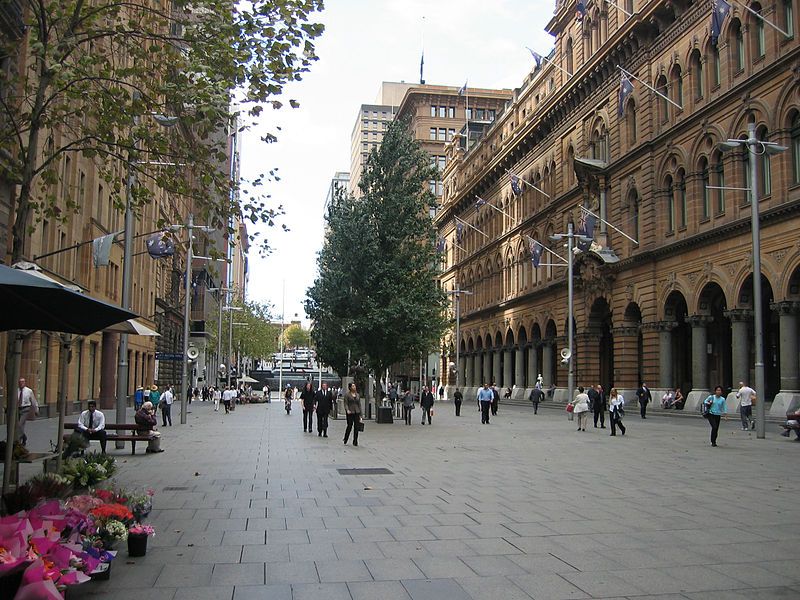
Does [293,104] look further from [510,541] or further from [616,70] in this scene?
[616,70]

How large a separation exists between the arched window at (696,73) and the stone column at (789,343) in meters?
12.5

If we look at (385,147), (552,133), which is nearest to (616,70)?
(552,133)

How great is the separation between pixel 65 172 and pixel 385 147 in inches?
553

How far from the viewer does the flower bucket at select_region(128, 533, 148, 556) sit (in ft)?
26.2

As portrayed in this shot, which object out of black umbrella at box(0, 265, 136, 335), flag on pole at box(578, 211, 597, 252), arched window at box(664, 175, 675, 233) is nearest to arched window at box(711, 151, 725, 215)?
arched window at box(664, 175, 675, 233)

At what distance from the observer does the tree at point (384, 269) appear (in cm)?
3534

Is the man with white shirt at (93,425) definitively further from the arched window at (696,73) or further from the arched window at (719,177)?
the arched window at (696,73)

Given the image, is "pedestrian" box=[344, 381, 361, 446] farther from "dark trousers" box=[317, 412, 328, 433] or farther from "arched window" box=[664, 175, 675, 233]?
"arched window" box=[664, 175, 675, 233]

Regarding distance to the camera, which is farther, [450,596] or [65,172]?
[65,172]

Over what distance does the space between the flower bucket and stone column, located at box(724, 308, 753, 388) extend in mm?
31703

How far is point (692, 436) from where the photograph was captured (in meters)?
26.2

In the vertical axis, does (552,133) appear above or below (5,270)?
above

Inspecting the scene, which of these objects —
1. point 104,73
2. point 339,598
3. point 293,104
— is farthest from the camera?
point 104,73

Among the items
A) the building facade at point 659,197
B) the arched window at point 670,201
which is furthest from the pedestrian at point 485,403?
the arched window at point 670,201
